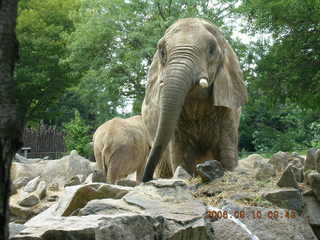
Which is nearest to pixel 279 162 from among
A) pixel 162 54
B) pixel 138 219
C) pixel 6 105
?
pixel 162 54

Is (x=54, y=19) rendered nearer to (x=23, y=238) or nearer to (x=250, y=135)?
(x=250, y=135)

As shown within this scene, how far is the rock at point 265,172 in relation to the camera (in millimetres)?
4453

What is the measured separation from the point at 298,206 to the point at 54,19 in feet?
87.0

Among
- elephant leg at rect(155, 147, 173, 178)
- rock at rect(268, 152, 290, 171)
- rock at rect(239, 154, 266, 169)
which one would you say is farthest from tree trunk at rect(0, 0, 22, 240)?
elephant leg at rect(155, 147, 173, 178)

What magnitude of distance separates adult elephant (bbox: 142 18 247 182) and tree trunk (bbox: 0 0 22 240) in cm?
270

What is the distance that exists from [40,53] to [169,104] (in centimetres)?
2346

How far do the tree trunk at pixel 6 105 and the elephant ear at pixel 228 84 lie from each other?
341 centimetres

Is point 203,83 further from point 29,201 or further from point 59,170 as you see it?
point 59,170

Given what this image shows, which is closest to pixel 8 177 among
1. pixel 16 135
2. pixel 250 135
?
pixel 16 135

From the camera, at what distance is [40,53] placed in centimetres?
2655

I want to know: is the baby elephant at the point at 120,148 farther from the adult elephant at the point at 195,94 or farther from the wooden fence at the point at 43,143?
the wooden fence at the point at 43,143

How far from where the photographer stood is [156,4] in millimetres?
21219

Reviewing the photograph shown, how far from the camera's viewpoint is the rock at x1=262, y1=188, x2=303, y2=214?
375cm
